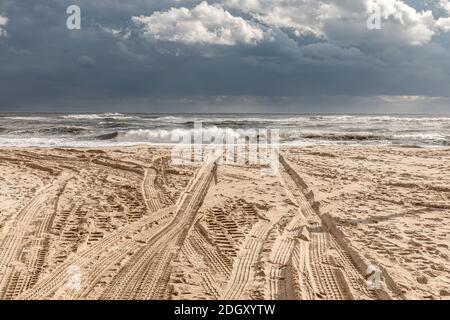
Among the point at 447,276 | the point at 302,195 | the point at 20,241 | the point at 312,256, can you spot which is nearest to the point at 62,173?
the point at 20,241

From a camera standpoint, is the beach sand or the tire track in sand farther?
the beach sand

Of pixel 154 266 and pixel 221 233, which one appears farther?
pixel 221 233

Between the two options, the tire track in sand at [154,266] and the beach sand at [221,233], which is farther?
the beach sand at [221,233]

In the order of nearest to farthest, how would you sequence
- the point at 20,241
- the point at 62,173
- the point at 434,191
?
the point at 20,241, the point at 434,191, the point at 62,173

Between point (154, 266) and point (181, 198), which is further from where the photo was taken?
point (181, 198)

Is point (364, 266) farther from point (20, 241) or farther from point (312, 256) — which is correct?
point (20, 241)
